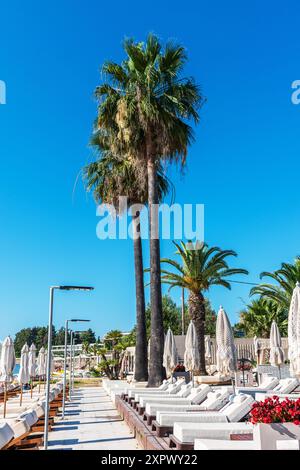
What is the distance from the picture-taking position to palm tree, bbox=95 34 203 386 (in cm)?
1858

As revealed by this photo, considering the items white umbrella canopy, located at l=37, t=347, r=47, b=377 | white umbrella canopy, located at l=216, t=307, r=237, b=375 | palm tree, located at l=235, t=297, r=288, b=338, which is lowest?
white umbrella canopy, located at l=37, t=347, r=47, b=377

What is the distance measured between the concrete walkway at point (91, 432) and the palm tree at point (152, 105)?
593 centimetres

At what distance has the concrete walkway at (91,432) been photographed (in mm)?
9242

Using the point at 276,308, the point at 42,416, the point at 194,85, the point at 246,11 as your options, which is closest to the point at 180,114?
the point at 194,85

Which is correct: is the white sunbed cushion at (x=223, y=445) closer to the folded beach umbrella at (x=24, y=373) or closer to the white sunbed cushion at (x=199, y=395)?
the white sunbed cushion at (x=199, y=395)

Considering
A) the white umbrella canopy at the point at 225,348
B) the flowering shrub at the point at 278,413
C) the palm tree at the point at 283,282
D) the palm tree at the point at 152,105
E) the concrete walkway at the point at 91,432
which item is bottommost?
the concrete walkway at the point at 91,432

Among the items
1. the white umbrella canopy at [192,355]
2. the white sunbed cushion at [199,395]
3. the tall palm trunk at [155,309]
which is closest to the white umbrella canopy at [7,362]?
the tall palm trunk at [155,309]

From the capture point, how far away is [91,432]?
1095 centimetres

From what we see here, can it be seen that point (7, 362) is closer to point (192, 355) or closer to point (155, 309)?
point (155, 309)

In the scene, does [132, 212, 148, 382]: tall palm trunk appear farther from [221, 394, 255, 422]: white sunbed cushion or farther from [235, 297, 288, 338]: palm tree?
[235, 297, 288, 338]: palm tree

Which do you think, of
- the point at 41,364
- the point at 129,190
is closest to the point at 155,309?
the point at 129,190

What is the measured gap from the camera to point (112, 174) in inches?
894

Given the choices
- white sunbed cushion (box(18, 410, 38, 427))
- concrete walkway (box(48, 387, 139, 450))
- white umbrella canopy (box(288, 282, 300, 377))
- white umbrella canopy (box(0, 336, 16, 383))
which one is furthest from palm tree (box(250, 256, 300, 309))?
white sunbed cushion (box(18, 410, 38, 427))

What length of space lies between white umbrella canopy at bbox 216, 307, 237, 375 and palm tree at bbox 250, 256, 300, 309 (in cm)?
1531
